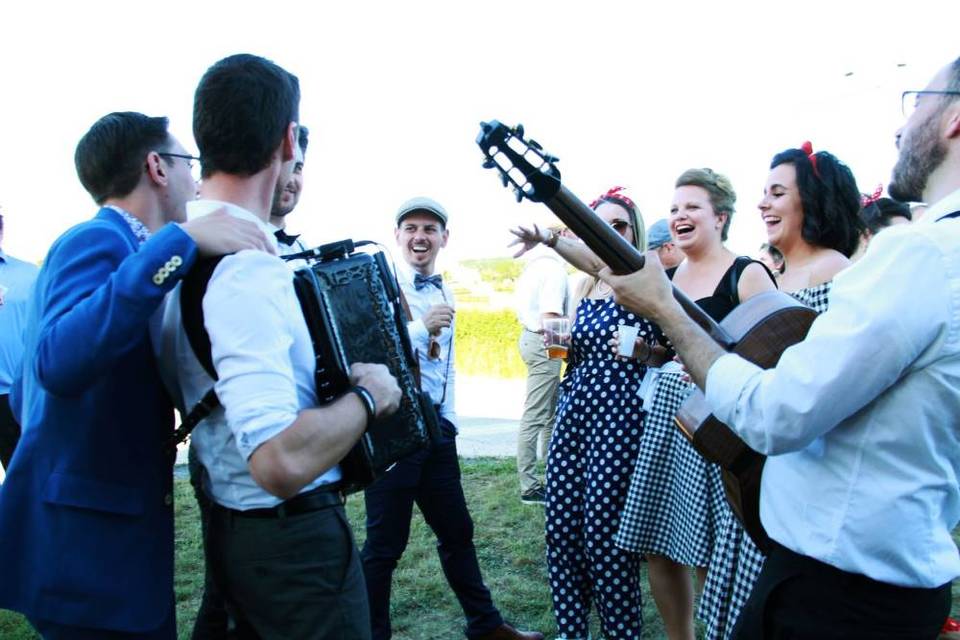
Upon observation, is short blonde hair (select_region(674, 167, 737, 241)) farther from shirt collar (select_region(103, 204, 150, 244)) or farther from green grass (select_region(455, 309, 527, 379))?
green grass (select_region(455, 309, 527, 379))

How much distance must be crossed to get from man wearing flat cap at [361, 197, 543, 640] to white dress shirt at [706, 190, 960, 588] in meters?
2.13

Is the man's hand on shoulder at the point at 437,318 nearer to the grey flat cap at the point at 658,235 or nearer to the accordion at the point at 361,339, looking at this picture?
the grey flat cap at the point at 658,235

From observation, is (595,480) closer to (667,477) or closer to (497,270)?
(667,477)

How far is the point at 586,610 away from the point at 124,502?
2.57 m

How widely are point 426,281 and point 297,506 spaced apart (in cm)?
279

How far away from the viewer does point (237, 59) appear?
1.72 metres

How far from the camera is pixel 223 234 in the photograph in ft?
5.29

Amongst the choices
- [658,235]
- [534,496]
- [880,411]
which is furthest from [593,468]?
[534,496]

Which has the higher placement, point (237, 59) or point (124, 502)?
point (237, 59)

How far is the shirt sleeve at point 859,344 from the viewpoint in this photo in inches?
56.7

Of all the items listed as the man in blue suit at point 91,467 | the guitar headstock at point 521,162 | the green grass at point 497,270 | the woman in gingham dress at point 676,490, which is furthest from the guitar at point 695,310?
the green grass at point 497,270

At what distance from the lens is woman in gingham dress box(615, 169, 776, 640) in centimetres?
324

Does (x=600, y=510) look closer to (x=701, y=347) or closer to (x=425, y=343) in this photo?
(x=425, y=343)

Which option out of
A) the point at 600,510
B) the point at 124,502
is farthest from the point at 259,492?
the point at 600,510
